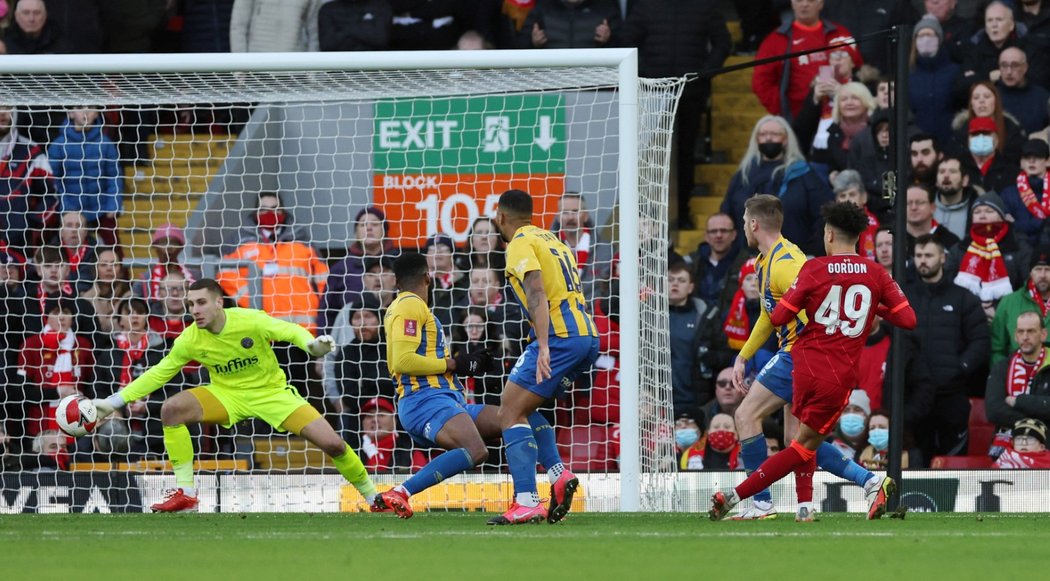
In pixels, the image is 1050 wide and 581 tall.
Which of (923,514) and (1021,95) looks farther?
(1021,95)

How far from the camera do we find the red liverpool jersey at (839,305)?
8.07 m

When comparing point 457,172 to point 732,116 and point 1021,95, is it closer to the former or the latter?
point 732,116

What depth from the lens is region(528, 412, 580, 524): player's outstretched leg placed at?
8.22 metres

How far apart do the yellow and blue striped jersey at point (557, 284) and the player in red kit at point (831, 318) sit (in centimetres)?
113

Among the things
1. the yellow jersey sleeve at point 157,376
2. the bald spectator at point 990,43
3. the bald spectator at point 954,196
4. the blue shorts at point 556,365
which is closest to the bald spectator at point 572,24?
the bald spectator at point 990,43

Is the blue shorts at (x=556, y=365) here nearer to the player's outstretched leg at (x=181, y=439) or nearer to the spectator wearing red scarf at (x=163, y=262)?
the player's outstretched leg at (x=181, y=439)

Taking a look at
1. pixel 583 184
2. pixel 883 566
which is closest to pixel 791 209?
pixel 583 184

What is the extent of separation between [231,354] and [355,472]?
115cm

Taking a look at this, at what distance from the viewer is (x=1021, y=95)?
13.0 m

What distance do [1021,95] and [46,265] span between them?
818 centimetres

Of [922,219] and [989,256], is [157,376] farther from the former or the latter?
[989,256]

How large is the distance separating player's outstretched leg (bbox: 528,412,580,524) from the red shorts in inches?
49.7

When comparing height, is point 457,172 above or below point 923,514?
above

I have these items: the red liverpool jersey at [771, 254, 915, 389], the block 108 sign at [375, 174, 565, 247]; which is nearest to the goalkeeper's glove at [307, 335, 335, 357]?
the red liverpool jersey at [771, 254, 915, 389]
